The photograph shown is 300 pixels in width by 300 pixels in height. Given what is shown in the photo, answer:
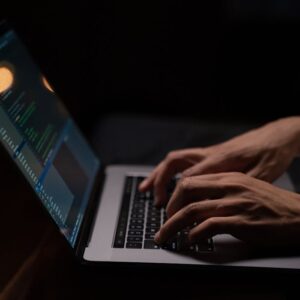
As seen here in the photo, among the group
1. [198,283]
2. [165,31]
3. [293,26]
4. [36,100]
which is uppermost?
[36,100]

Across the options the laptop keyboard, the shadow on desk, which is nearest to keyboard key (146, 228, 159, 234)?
the laptop keyboard

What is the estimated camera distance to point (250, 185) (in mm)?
693

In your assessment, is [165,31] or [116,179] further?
[165,31]

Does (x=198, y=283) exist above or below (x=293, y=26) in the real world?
above

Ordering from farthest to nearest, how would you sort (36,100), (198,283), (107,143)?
(107,143) < (36,100) < (198,283)

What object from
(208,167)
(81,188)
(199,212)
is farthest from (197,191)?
(81,188)

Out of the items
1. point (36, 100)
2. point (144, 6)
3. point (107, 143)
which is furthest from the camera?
→ point (144, 6)

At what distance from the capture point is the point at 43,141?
31.6 inches

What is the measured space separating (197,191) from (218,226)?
0.23 ft

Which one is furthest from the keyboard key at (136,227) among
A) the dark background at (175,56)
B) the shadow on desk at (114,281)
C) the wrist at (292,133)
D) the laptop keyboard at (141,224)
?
the dark background at (175,56)

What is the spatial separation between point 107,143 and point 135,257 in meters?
0.51

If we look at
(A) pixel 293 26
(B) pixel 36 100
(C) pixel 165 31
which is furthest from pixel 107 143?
(A) pixel 293 26

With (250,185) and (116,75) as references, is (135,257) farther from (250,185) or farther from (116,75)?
(116,75)

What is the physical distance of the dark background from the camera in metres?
1.61
